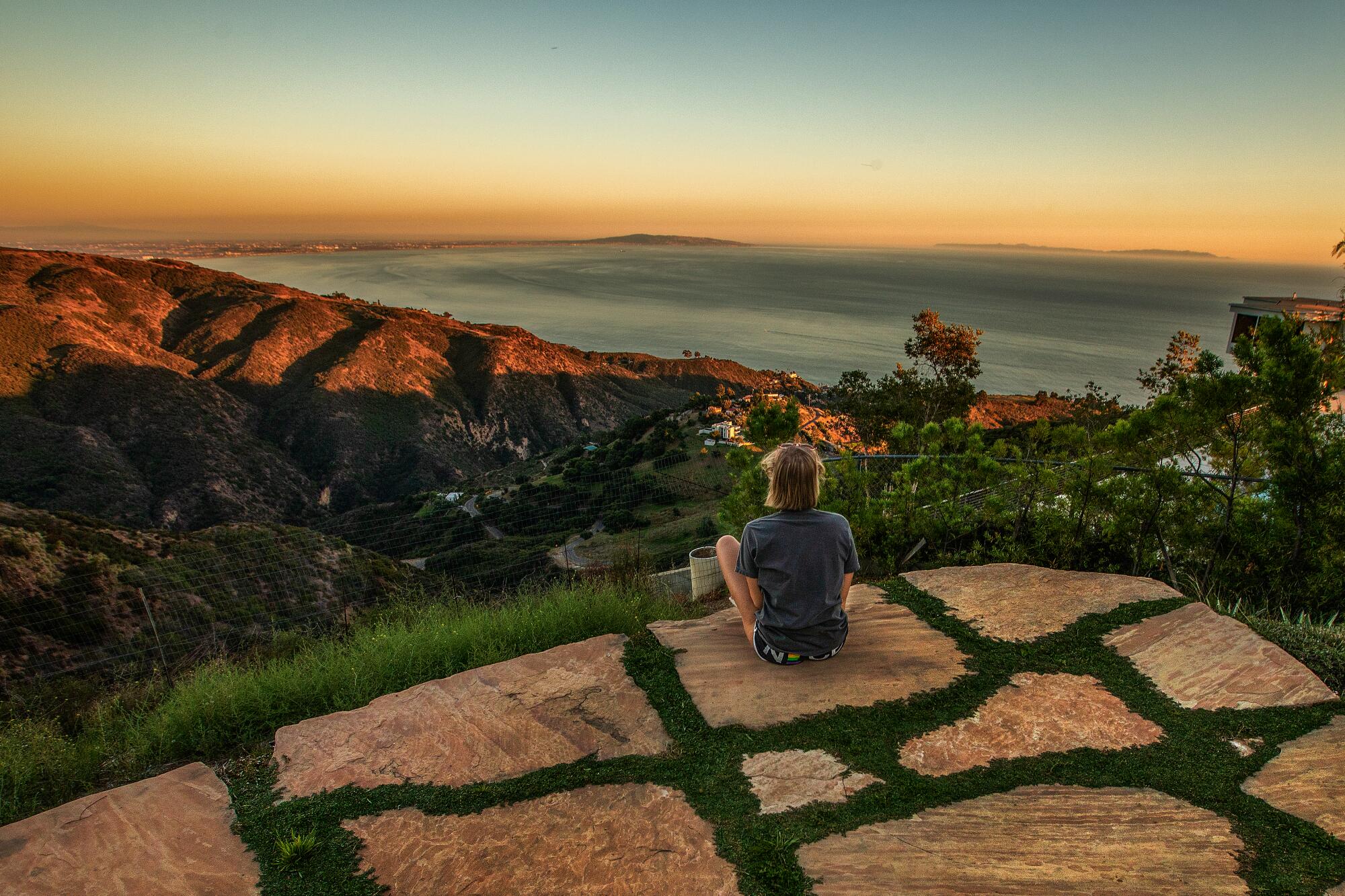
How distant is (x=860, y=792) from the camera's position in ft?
7.04

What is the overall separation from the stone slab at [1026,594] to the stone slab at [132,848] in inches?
123

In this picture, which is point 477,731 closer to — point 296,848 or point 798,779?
point 296,848

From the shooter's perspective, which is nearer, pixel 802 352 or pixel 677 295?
pixel 802 352

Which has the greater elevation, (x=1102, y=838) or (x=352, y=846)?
(x=1102, y=838)

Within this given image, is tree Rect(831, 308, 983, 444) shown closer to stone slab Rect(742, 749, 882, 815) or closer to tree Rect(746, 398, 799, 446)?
tree Rect(746, 398, 799, 446)

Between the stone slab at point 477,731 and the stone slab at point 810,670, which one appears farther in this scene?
the stone slab at point 810,670

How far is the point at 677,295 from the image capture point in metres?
185

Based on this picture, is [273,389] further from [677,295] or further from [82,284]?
[677,295]

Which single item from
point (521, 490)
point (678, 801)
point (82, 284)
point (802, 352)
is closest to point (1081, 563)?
point (678, 801)

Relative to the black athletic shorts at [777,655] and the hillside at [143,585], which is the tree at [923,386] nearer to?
the hillside at [143,585]

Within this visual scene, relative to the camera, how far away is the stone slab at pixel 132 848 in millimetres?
A: 1829

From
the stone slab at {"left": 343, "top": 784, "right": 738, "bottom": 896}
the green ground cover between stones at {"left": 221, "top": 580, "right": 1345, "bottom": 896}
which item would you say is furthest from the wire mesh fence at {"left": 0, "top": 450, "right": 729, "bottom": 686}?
the stone slab at {"left": 343, "top": 784, "right": 738, "bottom": 896}

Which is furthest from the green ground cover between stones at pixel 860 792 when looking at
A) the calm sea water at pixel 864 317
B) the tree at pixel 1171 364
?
the calm sea water at pixel 864 317

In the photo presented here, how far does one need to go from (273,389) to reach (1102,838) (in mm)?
72324
